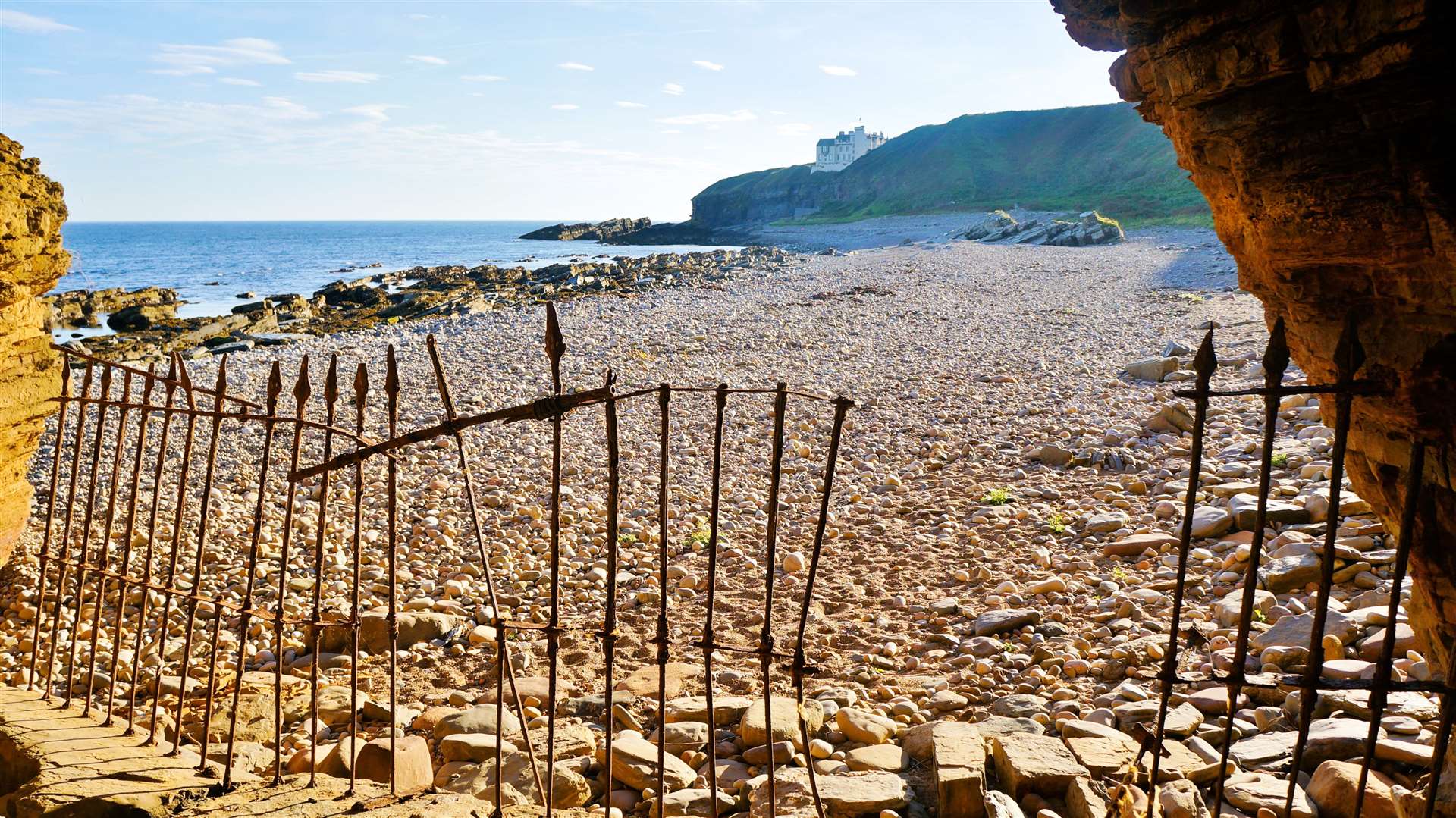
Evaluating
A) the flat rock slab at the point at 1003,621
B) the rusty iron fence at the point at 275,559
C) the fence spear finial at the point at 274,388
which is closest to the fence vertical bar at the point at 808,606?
the rusty iron fence at the point at 275,559

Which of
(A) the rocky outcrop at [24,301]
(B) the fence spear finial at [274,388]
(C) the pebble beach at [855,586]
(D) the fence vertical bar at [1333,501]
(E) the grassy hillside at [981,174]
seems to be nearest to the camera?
(D) the fence vertical bar at [1333,501]

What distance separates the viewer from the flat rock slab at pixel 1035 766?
4.62m

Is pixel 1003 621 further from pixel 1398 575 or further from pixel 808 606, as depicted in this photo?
pixel 1398 575

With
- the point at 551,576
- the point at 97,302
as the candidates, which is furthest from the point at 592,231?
the point at 551,576

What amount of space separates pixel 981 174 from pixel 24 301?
111 m

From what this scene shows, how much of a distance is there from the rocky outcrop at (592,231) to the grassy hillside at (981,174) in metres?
8.86

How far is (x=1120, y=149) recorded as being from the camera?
99375mm

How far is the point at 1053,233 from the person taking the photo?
50625 millimetres

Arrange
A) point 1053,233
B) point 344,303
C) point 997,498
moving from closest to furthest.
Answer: point 997,498 → point 344,303 → point 1053,233

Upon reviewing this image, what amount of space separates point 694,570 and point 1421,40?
7459 millimetres

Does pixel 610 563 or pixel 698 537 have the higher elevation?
pixel 610 563

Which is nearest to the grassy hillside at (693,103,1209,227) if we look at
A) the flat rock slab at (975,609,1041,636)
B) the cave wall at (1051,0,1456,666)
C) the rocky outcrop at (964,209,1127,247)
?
the rocky outcrop at (964,209,1127,247)

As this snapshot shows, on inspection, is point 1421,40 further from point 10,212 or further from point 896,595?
point 10,212

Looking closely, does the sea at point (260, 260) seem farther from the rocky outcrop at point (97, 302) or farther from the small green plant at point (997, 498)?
the small green plant at point (997, 498)
